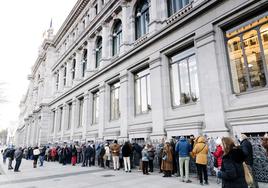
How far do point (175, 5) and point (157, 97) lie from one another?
21.2 ft

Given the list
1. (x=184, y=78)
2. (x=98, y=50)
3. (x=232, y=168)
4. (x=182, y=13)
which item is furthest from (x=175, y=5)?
(x=232, y=168)

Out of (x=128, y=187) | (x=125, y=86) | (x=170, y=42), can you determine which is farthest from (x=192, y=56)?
(x=128, y=187)

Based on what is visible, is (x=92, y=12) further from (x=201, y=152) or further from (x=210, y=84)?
(x=201, y=152)

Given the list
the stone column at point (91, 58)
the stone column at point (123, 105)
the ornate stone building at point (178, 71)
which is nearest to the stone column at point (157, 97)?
the ornate stone building at point (178, 71)

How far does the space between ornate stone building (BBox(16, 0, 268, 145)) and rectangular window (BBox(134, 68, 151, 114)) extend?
75 mm

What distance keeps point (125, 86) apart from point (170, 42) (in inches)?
203

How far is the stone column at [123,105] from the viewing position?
14.8 meters

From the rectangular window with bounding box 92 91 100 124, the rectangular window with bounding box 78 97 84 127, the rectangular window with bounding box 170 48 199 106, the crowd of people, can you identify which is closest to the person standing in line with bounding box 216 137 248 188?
the crowd of people

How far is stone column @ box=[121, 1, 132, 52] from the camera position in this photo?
1642 cm

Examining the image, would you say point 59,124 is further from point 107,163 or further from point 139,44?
point 139,44

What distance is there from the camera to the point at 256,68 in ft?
28.4

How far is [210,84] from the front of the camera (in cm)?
963

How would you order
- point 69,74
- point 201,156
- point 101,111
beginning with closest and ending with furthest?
point 201,156
point 101,111
point 69,74

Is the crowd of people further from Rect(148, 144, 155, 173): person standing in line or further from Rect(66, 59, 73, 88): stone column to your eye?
Rect(66, 59, 73, 88): stone column
